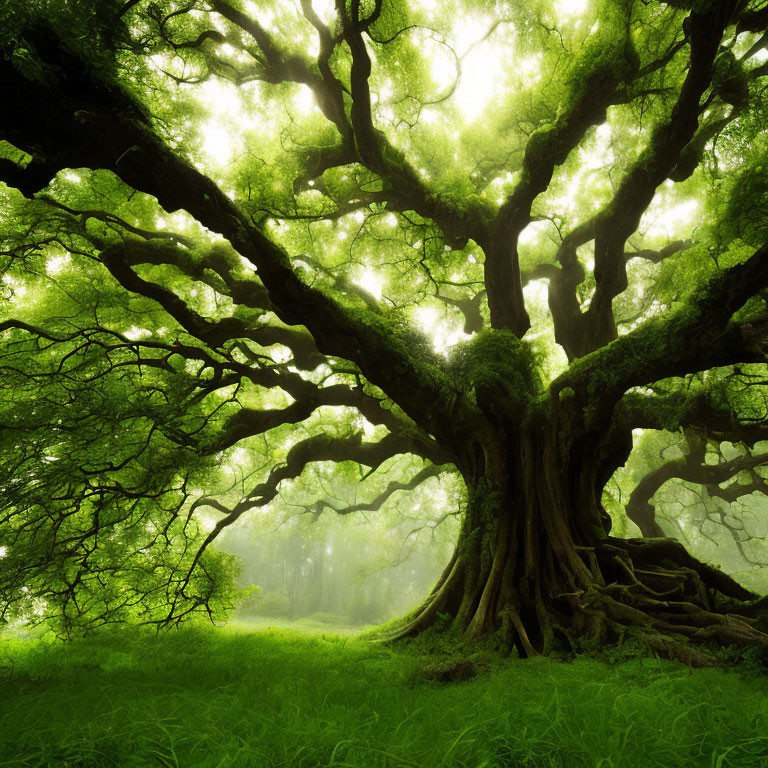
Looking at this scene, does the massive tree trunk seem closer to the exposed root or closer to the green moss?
the exposed root

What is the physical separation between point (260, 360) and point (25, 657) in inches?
222

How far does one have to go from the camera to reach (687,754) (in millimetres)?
1853

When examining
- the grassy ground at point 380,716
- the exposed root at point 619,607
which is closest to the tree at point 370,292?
the exposed root at point 619,607

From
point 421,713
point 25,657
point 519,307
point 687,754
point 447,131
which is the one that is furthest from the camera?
point 447,131

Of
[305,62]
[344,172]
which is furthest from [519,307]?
[305,62]

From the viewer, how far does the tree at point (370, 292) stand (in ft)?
15.3

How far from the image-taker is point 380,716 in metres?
2.76

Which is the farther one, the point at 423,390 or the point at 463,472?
the point at 463,472

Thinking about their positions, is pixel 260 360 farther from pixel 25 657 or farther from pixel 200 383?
pixel 25 657

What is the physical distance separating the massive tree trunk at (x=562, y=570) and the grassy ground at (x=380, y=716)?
0.96 metres

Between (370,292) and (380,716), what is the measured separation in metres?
7.84

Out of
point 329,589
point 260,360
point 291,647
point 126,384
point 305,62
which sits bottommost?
point 329,589

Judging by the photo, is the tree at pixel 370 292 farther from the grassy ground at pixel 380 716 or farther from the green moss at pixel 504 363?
the grassy ground at pixel 380 716

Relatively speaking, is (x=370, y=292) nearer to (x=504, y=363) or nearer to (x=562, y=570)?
(x=504, y=363)
